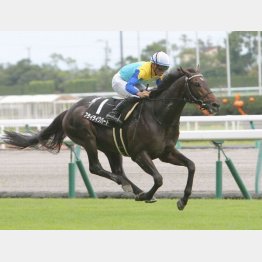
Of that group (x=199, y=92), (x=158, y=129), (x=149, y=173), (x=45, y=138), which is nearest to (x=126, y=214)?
(x=149, y=173)

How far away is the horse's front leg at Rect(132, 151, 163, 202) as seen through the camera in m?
8.99

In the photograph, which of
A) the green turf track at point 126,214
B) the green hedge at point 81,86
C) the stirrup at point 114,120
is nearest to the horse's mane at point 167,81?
the stirrup at point 114,120

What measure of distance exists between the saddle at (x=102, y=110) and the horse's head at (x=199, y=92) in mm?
752

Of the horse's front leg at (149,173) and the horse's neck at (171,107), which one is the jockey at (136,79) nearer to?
the horse's neck at (171,107)

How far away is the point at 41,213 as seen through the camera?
913cm

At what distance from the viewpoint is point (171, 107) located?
9.22 metres

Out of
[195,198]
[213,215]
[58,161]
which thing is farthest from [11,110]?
[213,215]

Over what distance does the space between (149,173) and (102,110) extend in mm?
1054

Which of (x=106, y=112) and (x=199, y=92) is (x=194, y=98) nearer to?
(x=199, y=92)

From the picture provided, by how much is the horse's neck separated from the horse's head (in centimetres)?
13

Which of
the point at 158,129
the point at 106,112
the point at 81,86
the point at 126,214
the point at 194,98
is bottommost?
the point at 126,214

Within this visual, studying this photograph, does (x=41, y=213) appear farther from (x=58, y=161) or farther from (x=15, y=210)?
(x=58, y=161)

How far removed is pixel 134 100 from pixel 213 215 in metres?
1.58

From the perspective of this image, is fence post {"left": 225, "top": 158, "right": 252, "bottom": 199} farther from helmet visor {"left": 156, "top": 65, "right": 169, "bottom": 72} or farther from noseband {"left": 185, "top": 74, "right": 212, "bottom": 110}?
helmet visor {"left": 156, "top": 65, "right": 169, "bottom": 72}
